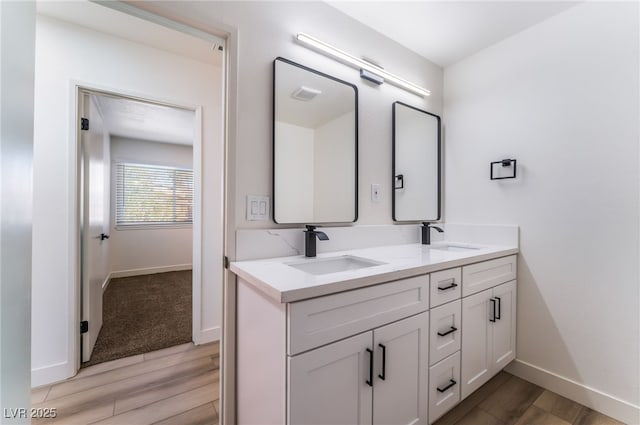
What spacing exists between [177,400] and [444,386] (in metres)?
1.47

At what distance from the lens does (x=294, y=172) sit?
1.44m

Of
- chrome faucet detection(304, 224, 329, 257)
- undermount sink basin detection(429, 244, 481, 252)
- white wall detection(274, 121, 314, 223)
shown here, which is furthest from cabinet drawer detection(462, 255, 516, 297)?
white wall detection(274, 121, 314, 223)

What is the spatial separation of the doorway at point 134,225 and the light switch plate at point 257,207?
1171 mm

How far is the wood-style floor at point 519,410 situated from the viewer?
139 centimetres

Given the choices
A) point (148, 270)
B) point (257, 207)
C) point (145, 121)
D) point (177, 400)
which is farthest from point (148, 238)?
point (257, 207)

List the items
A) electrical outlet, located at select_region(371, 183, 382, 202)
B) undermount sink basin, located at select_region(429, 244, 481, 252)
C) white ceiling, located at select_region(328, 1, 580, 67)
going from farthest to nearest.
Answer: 1. undermount sink basin, located at select_region(429, 244, 481, 252)
2. electrical outlet, located at select_region(371, 183, 382, 202)
3. white ceiling, located at select_region(328, 1, 580, 67)

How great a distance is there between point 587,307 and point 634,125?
101 cm

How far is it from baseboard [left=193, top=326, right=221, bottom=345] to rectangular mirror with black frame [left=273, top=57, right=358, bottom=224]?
4.86 feet

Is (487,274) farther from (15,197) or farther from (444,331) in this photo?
(15,197)

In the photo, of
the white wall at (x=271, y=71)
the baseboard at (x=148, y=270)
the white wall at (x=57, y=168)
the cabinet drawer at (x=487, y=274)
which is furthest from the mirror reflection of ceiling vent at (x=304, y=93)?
the baseboard at (x=148, y=270)

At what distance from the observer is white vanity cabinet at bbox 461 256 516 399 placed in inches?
55.4

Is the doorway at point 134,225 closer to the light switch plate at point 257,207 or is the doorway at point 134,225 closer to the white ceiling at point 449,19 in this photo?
the light switch plate at point 257,207

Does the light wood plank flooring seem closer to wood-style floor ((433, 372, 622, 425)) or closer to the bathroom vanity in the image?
the bathroom vanity

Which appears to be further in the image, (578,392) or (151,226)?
(151,226)
